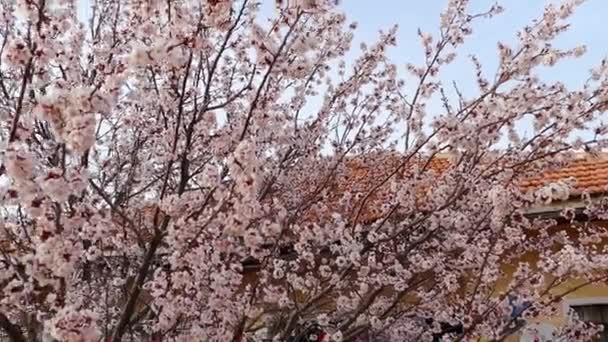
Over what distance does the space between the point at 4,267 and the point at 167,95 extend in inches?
45.1

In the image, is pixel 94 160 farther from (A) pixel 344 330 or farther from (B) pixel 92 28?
(A) pixel 344 330

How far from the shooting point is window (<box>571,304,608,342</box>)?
265 inches

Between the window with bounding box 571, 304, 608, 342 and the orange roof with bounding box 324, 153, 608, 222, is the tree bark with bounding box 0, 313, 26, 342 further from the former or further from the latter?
the window with bounding box 571, 304, 608, 342

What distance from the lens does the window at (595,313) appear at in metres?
6.72

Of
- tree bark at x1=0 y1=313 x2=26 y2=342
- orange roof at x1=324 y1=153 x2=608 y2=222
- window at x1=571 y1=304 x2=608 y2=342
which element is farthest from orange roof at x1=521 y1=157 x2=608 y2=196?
tree bark at x1=0 y1=313 x2=26 y2=342

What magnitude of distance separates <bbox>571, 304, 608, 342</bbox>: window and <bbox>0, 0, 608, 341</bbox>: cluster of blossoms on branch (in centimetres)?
121

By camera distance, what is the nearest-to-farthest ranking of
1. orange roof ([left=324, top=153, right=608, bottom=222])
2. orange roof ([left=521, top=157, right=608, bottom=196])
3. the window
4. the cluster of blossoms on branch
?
the cluster of blossoms on branch < orange roof ([left=324, top=153, right=608, bottom=222]) < the window < orange roof ([left=521, top=157, right=608, bottom=196])

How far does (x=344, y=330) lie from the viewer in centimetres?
407

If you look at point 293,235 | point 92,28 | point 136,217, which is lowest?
point 293,235

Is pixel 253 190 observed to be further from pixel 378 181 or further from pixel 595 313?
pixel 595 313

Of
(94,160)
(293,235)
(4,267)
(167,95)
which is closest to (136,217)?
(94,160)

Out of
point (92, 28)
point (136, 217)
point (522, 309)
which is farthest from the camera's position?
point (92, 28)

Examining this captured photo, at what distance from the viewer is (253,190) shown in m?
2.80

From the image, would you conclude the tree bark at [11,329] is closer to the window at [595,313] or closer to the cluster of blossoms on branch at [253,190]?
the cluster of blossoms on branch at [253,190]
